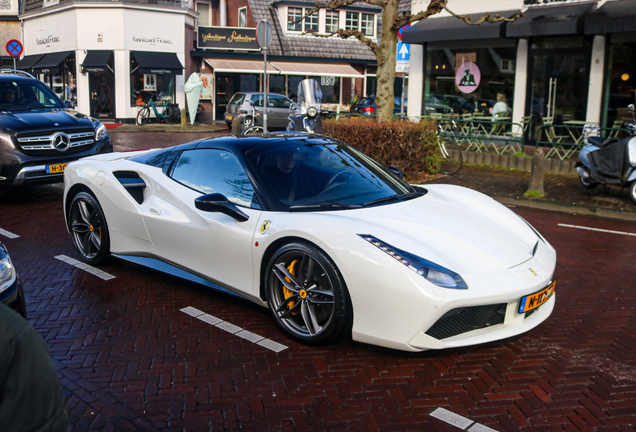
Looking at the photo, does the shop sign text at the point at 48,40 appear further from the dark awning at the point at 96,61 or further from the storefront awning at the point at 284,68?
the storefront awning at the point at 284,68

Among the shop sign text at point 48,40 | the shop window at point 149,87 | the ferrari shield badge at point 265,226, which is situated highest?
the shop sign text at point 48,40

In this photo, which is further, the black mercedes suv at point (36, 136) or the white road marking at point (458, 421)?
the black mercedes suv at point (36, 136)

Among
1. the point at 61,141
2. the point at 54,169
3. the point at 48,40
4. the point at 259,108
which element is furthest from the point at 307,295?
the point at 48,40

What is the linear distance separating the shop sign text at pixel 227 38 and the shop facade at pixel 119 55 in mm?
1233

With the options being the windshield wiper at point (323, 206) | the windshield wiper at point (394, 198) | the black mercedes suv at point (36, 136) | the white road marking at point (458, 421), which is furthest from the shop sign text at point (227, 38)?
the white road marking at point (458, 421)

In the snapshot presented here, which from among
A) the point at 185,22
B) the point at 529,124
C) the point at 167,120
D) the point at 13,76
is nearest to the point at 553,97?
the point at 529,124

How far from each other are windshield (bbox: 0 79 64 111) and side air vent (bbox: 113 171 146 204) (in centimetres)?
530

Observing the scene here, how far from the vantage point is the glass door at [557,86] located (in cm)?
1516

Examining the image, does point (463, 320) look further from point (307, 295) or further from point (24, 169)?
point (24, 169)

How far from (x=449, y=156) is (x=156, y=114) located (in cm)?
1859

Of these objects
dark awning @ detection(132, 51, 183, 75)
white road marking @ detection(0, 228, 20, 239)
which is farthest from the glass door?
dark awning @ detection(132, 51, 183, 75)

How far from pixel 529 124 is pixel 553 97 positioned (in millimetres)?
888

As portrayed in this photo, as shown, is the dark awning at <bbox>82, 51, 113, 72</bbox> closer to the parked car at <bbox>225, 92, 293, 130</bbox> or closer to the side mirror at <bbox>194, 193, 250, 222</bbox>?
the parked car at <bbox>225, 92, 293, 130</bbox>

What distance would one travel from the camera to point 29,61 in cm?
3247
